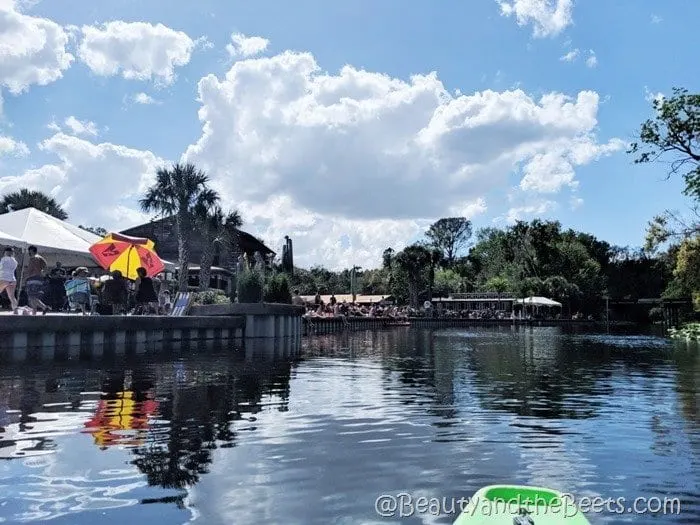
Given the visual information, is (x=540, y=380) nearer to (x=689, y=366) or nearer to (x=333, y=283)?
(x=689, y=366)

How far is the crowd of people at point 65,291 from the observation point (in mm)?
16312

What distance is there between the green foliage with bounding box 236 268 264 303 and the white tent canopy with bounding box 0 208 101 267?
522 centimetres

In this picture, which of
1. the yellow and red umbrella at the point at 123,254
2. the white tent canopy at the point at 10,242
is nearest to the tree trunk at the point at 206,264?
the yellow and red umbrella at the point at 123,254

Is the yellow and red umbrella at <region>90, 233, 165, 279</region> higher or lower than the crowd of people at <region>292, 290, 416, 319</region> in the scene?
higher

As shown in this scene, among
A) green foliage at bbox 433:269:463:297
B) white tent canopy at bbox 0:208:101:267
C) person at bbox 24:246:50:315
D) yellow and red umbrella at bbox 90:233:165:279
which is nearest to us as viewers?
person at bbox 24:246:50:315

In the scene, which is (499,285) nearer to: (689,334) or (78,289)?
(689,334)

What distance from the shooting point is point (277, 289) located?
86.7 ft

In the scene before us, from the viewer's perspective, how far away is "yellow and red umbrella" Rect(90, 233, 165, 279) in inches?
817

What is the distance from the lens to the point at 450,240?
401 feet

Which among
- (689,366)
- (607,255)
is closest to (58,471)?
(689,366)

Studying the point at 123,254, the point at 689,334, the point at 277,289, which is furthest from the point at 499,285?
the point at 123,254

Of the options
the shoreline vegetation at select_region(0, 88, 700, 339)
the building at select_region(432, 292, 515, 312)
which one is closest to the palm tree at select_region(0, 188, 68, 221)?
the shoreline vegetation at select_region(0, 88, 700, 339)

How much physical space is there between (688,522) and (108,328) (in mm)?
15641

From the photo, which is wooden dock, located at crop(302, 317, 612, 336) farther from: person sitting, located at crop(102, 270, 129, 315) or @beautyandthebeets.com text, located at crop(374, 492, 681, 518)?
@beautyandthebeets.com text, located at crop(374, 492, 681, 518)
